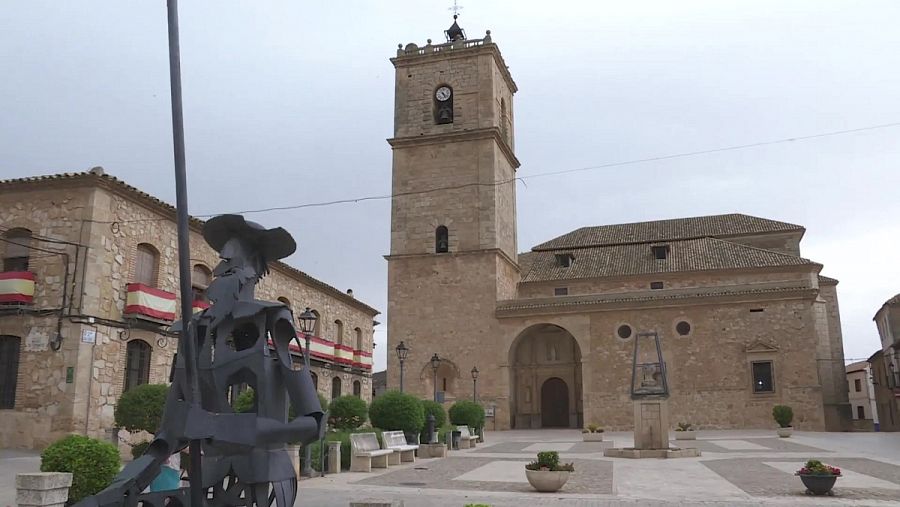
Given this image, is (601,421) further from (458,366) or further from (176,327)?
(176,327)

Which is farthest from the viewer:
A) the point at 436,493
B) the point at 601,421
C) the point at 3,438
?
the point at 601,421

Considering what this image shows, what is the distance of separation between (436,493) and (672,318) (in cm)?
2186

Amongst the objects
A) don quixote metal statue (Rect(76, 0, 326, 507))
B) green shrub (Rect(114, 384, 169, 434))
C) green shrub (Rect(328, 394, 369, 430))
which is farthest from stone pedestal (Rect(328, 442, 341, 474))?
don quixote metal statue (Rect(76, 0, 326, 507))

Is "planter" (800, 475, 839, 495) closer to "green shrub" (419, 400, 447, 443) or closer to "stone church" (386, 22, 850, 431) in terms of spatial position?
"green shrub" (419, 400, 447, 443)

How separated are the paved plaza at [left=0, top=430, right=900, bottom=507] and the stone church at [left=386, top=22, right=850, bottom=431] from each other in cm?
1112

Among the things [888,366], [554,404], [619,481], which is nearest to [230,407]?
[619,481]

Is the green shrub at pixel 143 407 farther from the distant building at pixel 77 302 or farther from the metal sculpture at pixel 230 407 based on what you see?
the metal sculpture at pixel 230 407

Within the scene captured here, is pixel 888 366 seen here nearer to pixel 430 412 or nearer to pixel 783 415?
pixel 783 415

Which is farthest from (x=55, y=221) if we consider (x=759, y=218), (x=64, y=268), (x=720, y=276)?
(x=759, y=218)

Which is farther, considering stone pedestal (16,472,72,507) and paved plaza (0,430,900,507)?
paved plaza (0,430,900,507)

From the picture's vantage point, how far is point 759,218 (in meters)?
39.8

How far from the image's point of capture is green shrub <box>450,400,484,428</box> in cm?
2289

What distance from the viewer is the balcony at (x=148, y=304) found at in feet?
53.0

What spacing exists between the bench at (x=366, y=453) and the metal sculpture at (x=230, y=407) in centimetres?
879
